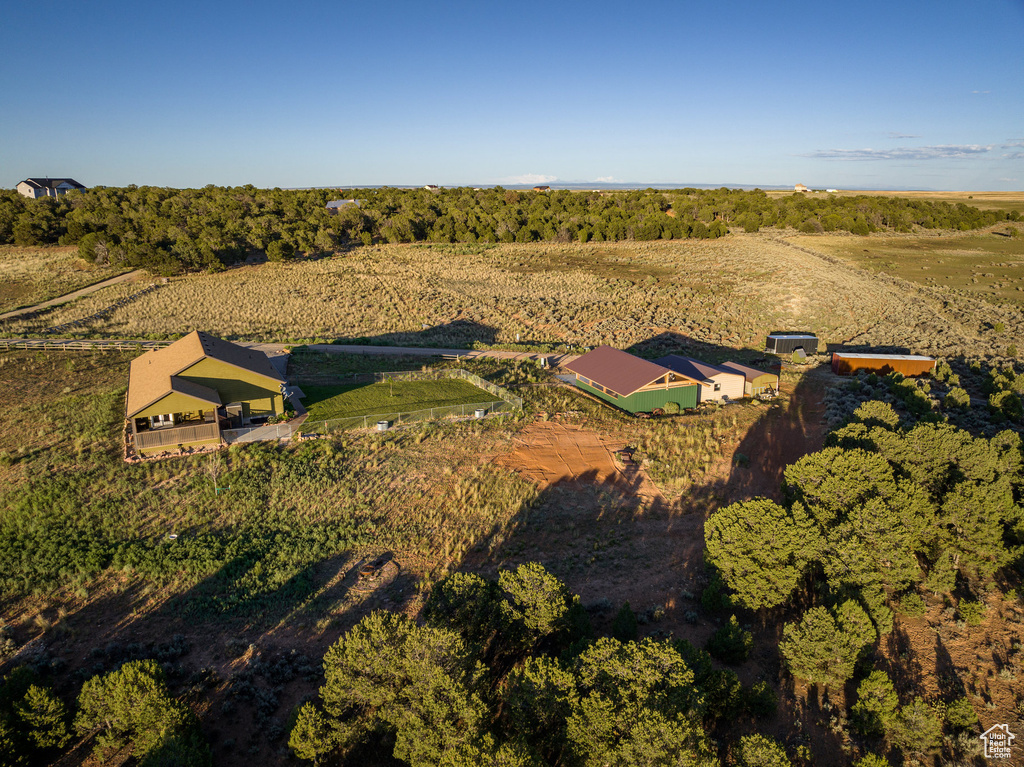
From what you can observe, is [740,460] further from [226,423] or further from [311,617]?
[226,423]

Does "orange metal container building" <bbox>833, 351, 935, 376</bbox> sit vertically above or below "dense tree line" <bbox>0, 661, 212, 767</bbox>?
above

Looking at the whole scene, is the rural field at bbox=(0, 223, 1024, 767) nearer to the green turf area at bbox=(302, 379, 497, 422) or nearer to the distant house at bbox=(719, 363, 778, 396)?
the green turf area at bbox=(302, 379, 497, 422)

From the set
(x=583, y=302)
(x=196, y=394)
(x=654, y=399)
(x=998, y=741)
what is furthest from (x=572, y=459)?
(x=583, y=302)

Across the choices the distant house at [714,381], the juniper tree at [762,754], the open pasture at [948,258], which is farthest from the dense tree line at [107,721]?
the open pasture at [948,258]

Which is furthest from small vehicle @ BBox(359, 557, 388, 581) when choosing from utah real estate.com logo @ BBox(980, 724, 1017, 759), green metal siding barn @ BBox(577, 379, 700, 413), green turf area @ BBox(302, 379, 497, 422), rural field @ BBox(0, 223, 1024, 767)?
green metal siding barn @ BBox(577, 379, 700, 413)

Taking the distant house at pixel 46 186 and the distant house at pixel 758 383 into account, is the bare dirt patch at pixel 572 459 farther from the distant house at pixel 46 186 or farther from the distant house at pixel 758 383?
the distant house at pixel 46 186

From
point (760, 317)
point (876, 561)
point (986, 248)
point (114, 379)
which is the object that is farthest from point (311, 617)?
point (986, 248)
